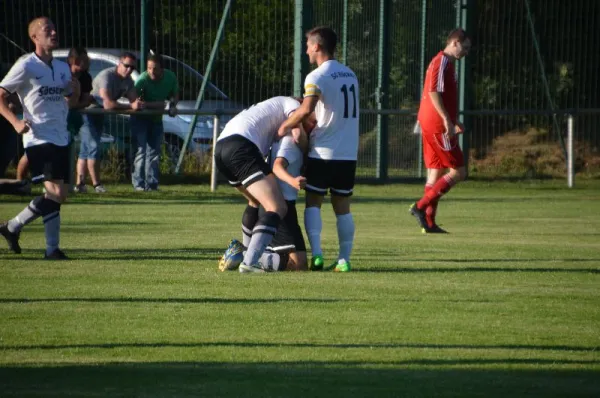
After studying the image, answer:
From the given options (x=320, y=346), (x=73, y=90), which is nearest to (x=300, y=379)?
(x=320, y=346)

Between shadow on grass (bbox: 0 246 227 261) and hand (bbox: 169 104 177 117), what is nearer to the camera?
shadow on grass (bbox: 0 246 227 261)

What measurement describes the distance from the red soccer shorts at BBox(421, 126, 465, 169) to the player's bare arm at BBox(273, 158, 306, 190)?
4.30 metres

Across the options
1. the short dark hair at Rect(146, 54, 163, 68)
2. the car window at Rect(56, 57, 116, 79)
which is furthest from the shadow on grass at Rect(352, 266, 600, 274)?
the car window at Rect(56, 57, 116, 79)

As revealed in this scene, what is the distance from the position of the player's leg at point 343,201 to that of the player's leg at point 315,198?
82 millimetres

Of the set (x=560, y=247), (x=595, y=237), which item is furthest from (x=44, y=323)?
(x=595, y=237)

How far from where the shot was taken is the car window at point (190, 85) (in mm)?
22188

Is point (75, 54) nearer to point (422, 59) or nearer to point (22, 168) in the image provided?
point (22, 168)

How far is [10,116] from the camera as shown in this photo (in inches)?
437

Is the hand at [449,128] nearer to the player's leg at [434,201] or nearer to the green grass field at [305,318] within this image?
the player's leg at [434,201]

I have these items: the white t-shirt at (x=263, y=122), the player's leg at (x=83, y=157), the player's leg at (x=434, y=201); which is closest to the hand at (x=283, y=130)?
the white t-shirt at (x=263, y=122)

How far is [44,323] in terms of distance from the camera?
7645mm

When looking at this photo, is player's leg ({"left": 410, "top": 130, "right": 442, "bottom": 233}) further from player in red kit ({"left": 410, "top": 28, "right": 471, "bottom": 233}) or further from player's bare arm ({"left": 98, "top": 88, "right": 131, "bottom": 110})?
player's bare arm ({"left": 98, "top": 88, "right": 131, "bottom": 110})

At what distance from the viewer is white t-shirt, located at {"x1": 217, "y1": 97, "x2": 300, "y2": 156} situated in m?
10.6

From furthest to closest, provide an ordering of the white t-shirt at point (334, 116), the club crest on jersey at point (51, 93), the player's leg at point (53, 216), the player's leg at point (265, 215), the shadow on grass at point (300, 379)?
the club crest on jersey at point (51, 93) → the player's leg at point (53, 216) → the white t-shirt at point (334, 116) → the player's leg at point (265, 215) → the shadow on grass at point (300, 379)
